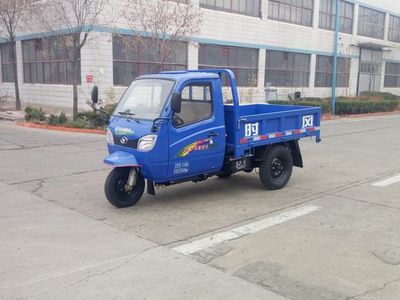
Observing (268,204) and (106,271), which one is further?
(268,204)

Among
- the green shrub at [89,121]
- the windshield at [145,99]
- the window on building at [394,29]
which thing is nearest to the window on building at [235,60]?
the green shrub at [89,121]

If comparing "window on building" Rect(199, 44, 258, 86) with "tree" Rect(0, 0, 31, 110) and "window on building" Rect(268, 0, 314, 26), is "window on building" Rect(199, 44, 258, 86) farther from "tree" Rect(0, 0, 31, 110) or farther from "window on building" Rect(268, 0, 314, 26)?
"tree" Rect(0, 0, 31, 110)

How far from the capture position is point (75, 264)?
476 cm

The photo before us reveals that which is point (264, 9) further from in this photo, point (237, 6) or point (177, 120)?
point (177, 120)

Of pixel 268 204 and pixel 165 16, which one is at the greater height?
pixel 165 16

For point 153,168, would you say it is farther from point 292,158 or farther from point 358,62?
point 358,62

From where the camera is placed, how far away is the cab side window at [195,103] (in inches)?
276

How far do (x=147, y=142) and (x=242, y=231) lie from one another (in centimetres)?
185

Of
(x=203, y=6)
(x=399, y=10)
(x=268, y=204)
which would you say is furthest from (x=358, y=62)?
(x=268, y=204)

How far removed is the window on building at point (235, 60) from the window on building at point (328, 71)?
7646 mm

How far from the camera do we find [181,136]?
22.1 feet

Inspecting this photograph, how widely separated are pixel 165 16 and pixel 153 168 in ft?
43.2

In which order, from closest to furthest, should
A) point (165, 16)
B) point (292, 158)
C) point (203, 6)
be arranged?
point (292, 158)
point (165, 16)
point (203, 6)

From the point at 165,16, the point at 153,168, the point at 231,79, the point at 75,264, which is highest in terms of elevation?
the point at 165,16
